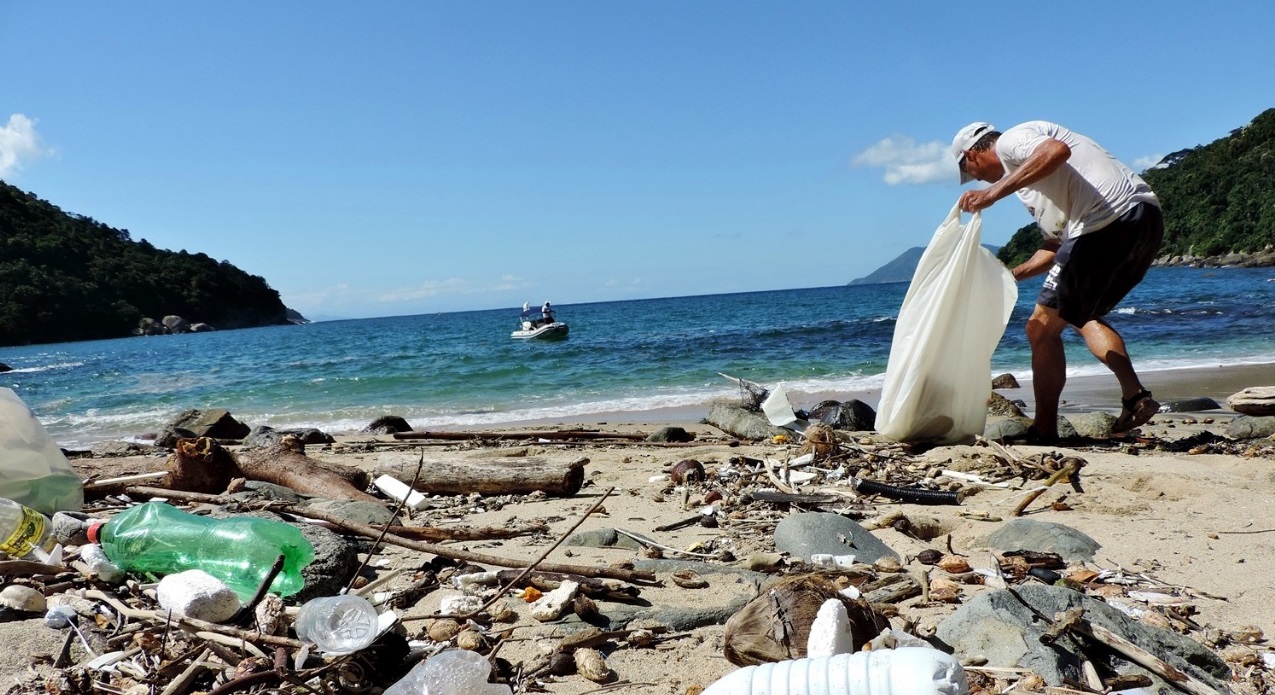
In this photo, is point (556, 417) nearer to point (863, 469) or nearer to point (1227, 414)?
point (863, 469)

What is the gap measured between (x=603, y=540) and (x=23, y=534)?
6.10ft

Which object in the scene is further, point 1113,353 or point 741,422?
point 741,422

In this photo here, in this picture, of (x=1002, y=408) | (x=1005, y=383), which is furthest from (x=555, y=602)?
(x=1005, y=383)

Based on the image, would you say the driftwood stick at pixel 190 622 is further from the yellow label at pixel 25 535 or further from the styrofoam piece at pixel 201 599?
the yellow label at pixel 25 535

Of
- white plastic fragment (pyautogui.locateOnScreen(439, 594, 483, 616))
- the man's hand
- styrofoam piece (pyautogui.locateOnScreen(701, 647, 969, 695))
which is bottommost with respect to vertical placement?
white plastic fragment (pyautogui.locateOnScreen(439, 594, 483, 616))

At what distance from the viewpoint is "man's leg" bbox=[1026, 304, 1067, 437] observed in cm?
464

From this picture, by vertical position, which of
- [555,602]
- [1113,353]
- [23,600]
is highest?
[1113,353]

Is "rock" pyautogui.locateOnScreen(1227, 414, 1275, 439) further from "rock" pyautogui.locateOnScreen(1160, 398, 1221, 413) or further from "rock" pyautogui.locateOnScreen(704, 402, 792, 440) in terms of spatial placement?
"rock" pyautogui.locateOnScreen(704, 402, 792, 440)

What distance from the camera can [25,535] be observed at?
2.38 m

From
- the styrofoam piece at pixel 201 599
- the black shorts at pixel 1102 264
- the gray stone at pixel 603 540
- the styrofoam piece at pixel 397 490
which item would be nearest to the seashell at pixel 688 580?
the gray stone at pixel 603 540

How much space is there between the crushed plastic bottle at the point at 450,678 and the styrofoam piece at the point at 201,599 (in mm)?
561

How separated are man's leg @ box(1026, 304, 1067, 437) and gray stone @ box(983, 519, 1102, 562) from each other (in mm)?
1992

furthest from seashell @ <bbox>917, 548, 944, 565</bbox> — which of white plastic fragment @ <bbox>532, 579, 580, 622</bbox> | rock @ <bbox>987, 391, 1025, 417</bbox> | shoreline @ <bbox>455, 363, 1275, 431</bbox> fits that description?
shoreline @ <bbox>455, 363, 1275, 431</bbox>

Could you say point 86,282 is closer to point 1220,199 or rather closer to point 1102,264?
point 1102,264
